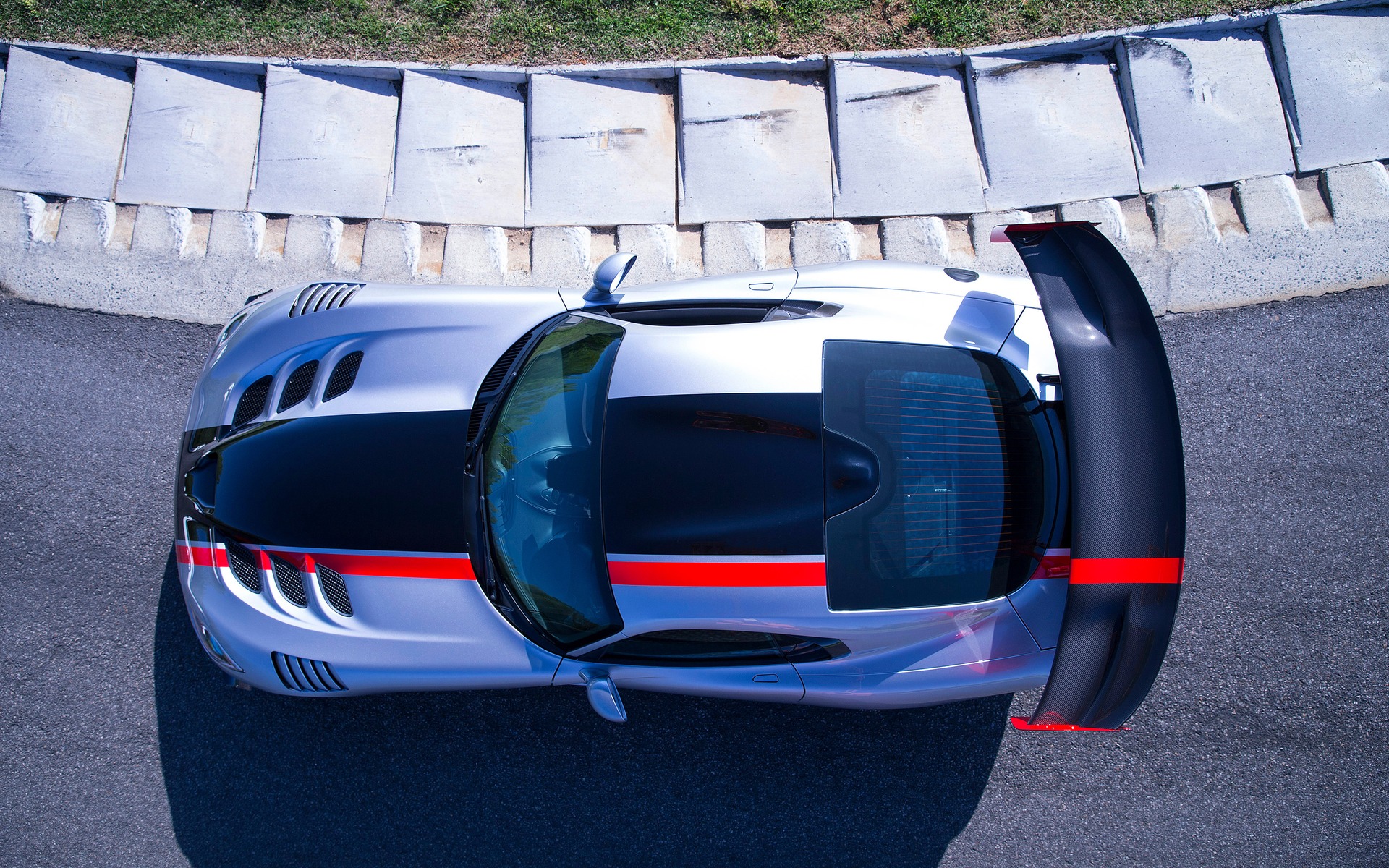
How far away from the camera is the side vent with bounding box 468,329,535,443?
2816 millimetres

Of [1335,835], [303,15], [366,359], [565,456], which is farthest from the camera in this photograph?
[303,15]

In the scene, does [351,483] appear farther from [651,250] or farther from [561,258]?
[651,250]

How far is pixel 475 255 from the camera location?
4078 mm

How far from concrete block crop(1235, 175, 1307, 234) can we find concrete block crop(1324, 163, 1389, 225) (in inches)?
6.6

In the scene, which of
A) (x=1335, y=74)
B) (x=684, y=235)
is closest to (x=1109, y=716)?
(x=684, y=235)

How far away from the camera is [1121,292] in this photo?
8.25 ft

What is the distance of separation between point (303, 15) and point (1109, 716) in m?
5.29

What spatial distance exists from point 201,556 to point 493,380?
4.82 feet

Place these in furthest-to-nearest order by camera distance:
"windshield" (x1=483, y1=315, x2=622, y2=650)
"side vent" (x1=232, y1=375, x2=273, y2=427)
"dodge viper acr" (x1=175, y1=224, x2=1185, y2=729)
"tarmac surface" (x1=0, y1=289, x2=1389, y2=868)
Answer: "tarmac surface" (x1=0, y1=289, x2=1389, y2=868)
"side vent" (x1=232, y1=375, x2=273, y2=427)
"windshield" (x1=483, y1=315, x2=622, y2=650)
"dodge viper acr" (x1=175, y1=224, x2=1185, y2=729)

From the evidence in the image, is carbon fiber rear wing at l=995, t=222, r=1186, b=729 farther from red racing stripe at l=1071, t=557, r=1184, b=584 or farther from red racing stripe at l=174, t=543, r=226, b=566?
red racing stripe at l=174, t=543, r=226, b=566

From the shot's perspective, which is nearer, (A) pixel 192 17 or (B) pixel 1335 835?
(B) pixel 1335 835

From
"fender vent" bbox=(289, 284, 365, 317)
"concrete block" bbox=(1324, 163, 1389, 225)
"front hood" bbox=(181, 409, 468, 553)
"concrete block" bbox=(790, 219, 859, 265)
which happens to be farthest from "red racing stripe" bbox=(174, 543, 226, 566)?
"concrete block" bbox=(1324, 163, 1389, 225)

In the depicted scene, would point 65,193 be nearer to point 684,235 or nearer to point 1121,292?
point 684,235

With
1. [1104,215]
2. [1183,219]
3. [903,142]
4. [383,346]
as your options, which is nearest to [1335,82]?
[1183,219]
